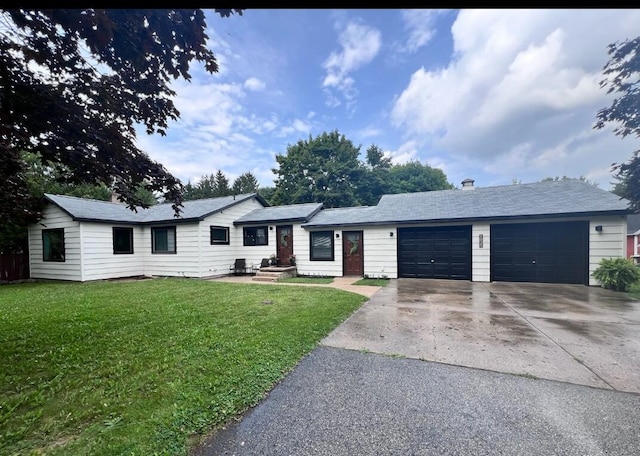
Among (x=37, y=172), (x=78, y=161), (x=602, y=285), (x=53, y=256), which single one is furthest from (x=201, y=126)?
(x=37, y=172)

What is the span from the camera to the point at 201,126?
32.6 ft

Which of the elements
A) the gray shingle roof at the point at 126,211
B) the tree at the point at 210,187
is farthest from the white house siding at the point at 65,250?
the tree at the point at 210,187

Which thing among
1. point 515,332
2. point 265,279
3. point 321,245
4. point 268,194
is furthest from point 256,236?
point 268,194

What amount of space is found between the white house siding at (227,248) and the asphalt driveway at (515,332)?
696 cm

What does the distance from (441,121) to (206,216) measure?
12015mm

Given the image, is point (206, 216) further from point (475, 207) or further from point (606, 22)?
point (606, 22)

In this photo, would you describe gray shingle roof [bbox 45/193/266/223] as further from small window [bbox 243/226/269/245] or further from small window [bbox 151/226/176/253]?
small window [bbox 243/226/269/245]

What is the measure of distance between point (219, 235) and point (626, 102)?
14172 mm

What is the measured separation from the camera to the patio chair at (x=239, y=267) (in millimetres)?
12672

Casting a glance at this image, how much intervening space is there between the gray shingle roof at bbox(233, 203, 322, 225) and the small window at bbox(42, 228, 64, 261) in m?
6.83

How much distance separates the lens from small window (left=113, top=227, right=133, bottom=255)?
11516 mm

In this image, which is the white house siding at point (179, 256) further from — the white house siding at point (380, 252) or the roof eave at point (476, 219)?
the white house siding at point (380, 252)

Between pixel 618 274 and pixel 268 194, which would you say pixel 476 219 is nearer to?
pixel 618 274

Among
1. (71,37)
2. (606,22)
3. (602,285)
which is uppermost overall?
(71,37)
